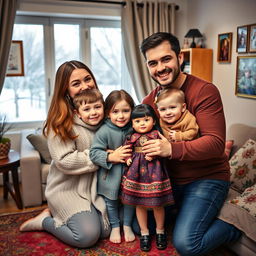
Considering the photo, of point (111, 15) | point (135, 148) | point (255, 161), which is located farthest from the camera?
point (111, 15)

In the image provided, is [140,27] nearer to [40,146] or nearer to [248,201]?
[40,146]

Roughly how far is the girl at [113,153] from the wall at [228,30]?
1717mm

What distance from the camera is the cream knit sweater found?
2.07 m

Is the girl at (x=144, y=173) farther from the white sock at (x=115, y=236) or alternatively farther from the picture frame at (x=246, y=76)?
the picture frame at (x=246, y=76)

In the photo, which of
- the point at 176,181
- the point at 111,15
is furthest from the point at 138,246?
the point at 111,15

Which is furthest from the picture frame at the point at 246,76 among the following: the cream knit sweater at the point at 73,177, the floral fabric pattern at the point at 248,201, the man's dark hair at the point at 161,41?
the cream knit sweater at the point at 73,177

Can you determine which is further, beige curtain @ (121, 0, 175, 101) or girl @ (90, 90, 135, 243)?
beige curtain @ (121, 0, 175, 101)

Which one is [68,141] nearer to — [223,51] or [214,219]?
[214,219]

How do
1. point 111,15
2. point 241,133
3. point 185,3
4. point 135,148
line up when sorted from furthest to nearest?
1. point 185,3
2. point 111,15
3. point 241,133
4. point 135,148

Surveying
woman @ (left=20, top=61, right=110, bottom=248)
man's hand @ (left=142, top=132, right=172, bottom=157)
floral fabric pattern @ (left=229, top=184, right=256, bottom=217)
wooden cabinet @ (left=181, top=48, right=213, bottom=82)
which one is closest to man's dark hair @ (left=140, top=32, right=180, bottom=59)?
woman @ (left=20, top=61, right=110, bottom=248)

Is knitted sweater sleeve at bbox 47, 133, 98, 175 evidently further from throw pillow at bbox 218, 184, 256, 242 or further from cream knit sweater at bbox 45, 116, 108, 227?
throw pillow at bbox 218, 184, 256, 242

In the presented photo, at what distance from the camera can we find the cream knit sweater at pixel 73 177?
207cm

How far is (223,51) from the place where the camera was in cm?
353

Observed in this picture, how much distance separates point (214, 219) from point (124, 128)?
32.8 inches
